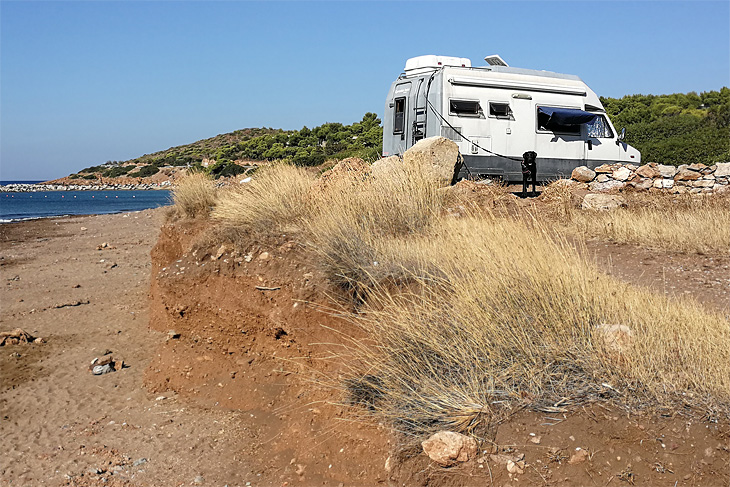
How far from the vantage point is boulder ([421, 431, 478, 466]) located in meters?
3.17

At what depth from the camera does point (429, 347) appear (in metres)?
3.81

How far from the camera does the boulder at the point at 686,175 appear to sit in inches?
482

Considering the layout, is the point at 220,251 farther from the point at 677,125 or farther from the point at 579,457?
the point at 677,125

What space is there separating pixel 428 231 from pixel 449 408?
11.6ft

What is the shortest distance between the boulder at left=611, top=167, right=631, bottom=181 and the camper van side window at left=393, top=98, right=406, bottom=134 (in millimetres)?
5040

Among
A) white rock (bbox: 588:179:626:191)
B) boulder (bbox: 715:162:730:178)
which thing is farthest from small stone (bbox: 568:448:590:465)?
boulder (bbox: 715:162:730:178)

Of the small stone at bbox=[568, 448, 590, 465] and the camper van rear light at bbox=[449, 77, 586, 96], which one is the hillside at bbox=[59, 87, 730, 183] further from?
the small stone at bbox=[568, 448, 590, 465]

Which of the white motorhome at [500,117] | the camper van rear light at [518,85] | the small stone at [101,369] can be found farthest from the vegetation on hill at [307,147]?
the small stone at [101,369]

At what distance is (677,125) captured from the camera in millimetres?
26875

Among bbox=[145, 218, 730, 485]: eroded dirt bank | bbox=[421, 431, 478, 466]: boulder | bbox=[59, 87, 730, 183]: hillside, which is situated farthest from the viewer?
bbox=[59, 87, 730, 183]: hillside

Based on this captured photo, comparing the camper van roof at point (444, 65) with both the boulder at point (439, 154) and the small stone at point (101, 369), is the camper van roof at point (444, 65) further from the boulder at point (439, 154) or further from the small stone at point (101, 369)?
the small stone at point (101, 369)

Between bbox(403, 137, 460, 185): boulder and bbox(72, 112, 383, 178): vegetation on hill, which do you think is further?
bbox(72, 112, 383, 178): vegetation on hill

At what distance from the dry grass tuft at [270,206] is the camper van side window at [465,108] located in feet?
18.2

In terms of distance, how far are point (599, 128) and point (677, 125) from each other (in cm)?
1498
